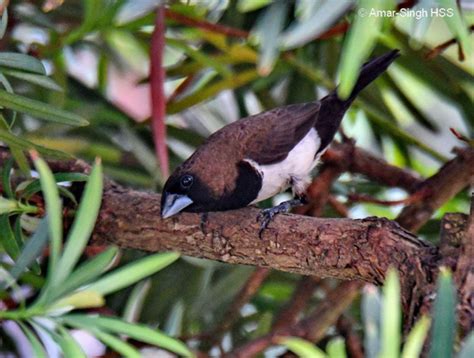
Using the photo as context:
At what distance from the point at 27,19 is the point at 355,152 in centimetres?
53

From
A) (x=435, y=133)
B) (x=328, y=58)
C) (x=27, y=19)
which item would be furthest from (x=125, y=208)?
(x=435, y=133)

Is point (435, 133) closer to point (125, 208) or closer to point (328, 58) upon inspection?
point (328, 58)

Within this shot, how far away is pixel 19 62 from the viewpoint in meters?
0.99

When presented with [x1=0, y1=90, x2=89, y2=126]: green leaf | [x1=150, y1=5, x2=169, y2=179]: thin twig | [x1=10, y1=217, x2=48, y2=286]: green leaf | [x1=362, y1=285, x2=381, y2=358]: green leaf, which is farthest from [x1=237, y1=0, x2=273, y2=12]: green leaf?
[x1=362, y1=285, x2=381, y2=358]: green leaf

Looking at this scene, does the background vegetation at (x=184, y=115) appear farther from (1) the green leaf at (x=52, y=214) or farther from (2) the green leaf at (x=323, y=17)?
(1) the green leaf at (x=52, y=214)

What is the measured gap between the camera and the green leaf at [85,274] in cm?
75

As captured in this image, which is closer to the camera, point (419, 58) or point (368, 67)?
point (368, 67)

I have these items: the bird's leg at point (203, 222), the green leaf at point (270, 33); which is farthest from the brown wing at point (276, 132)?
the green leaf at point (270, 33)

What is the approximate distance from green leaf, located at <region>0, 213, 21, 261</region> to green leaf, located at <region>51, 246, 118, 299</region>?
27cm

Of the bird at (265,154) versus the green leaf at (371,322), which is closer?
the green leaf at (371,322)

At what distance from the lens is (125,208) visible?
120 cm

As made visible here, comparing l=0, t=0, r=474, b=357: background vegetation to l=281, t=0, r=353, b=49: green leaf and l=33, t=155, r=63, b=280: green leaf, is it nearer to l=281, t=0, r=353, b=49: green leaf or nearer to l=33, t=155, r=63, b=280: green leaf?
l=281, t=0, r=353, b=49: green leaf

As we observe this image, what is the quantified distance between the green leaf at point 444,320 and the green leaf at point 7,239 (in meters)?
0.51

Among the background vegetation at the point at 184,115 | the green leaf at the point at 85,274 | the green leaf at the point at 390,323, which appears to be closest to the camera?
the green leaf at the point at 390,323
